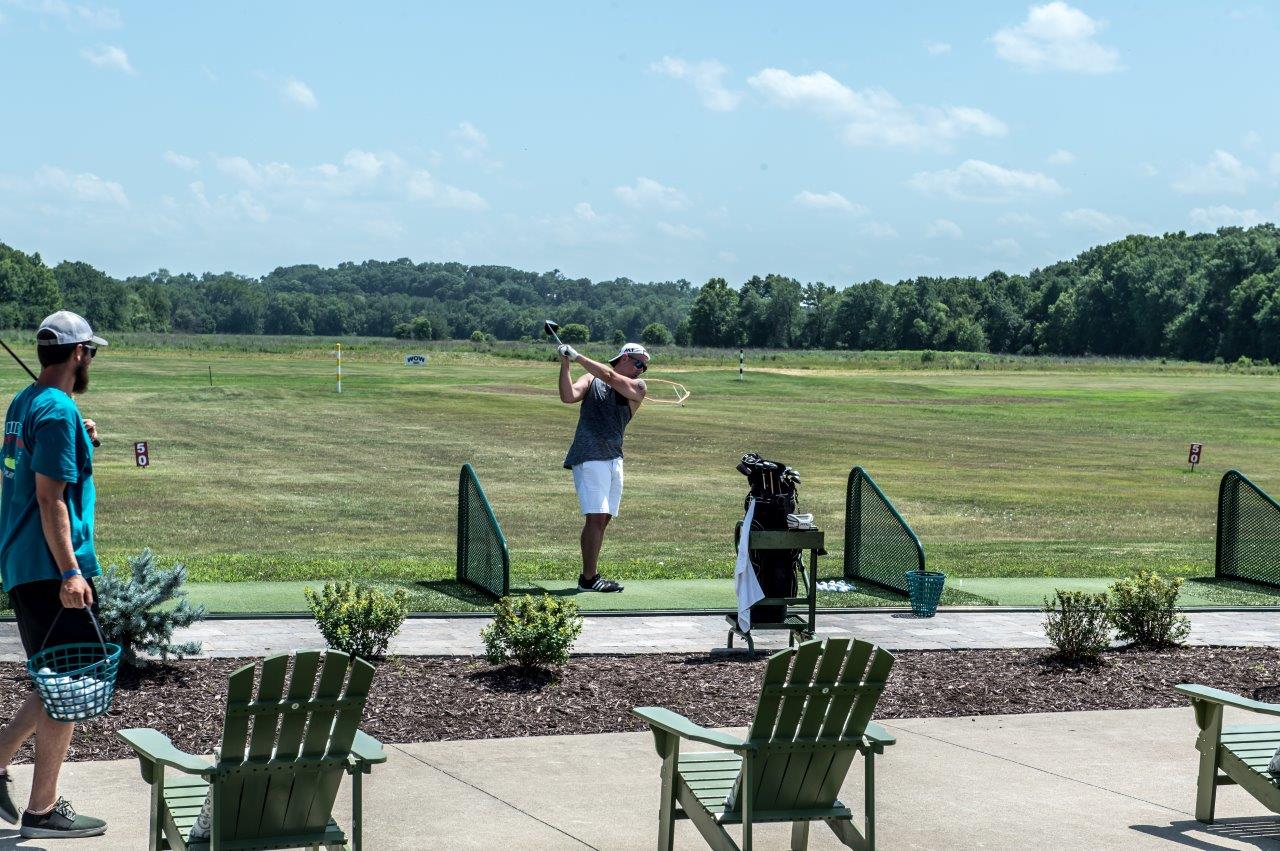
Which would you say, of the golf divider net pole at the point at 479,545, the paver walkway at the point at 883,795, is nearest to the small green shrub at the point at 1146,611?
the paver walkway at the point at 883,795

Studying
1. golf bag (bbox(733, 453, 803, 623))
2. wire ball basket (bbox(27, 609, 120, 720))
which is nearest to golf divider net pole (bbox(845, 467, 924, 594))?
golf bag (bbox(733, 453, 803, 623))

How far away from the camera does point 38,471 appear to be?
5992 mm

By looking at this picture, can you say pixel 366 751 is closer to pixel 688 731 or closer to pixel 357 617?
pixel 688 731

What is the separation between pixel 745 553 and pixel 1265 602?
6233mm

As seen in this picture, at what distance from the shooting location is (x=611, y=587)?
1324 cm

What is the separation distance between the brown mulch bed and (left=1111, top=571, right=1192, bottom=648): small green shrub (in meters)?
0.19

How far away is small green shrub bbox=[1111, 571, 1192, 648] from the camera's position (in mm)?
10992

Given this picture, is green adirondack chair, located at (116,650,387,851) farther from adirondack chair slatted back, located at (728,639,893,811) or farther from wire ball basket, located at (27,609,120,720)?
adirondack chair slatted back, located at (728,639,893,811)

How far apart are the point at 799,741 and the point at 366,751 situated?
5.05 feet

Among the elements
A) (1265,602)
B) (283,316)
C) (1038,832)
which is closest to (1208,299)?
(283,316)

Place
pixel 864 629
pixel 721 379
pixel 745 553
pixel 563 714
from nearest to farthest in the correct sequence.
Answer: pixel 563 714 → pixel 745 553 → pixel 864 629 → pixel 721 379

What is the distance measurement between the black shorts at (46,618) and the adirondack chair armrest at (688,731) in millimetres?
2180

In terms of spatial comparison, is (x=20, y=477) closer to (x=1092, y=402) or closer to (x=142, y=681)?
(x=142, y=681)

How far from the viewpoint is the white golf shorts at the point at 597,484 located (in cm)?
1250
